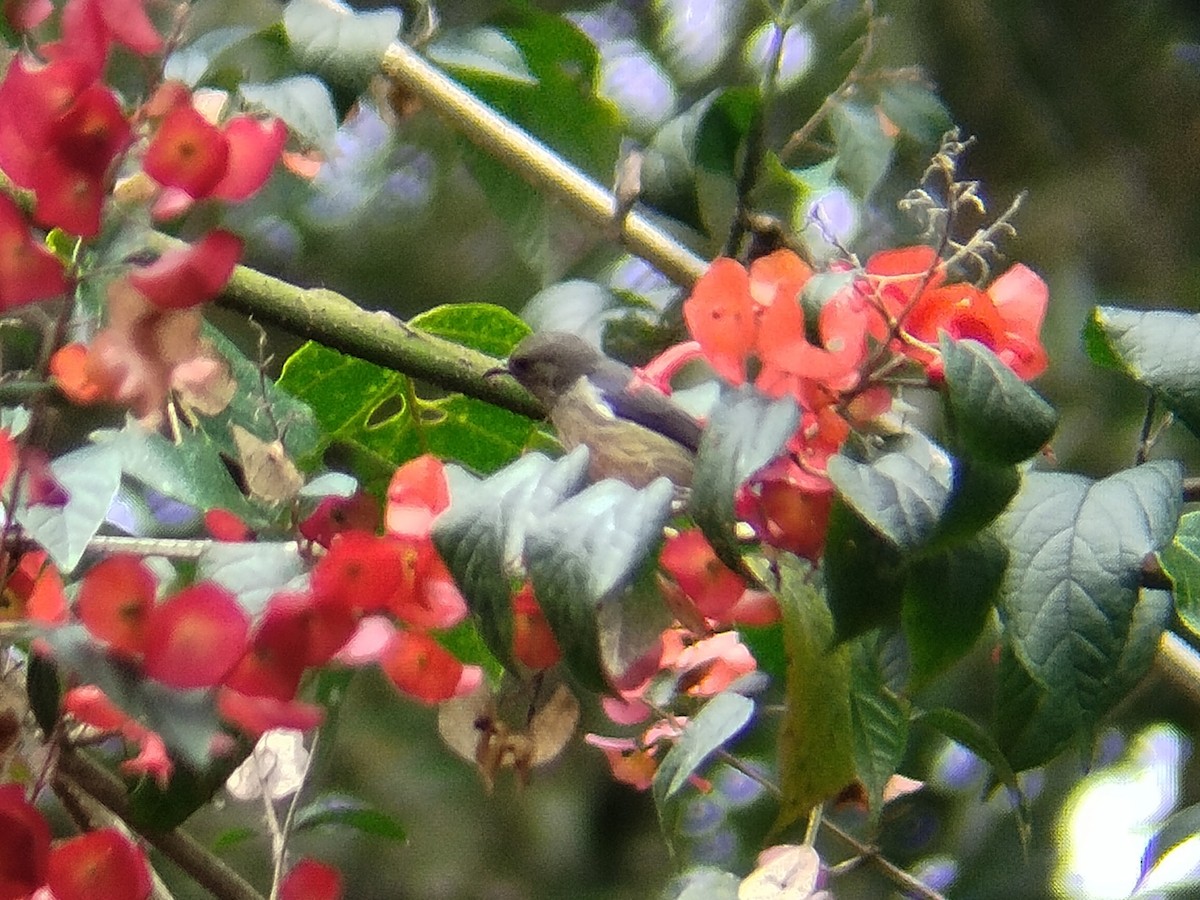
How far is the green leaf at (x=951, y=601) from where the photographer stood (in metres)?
0.52

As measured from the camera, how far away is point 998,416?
0.48 meters

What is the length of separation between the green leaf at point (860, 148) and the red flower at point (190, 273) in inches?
23.6

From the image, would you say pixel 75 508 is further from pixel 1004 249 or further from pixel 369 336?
pixel 1004 249

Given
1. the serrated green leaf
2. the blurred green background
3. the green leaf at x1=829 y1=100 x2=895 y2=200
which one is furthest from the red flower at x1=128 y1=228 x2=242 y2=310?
the blurred green background

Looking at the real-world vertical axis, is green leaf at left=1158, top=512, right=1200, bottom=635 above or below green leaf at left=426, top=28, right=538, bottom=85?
above

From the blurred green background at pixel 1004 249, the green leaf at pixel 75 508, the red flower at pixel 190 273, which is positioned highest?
the red flower at pixel 190 273

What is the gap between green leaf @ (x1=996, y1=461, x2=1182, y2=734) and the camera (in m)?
0.50

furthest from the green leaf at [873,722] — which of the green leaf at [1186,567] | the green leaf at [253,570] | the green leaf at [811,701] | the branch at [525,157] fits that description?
the branch at [525,157]

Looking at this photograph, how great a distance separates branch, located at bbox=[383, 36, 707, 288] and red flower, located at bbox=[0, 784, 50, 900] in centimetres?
54

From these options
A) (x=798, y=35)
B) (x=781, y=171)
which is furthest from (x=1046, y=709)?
(x=798, y=35)

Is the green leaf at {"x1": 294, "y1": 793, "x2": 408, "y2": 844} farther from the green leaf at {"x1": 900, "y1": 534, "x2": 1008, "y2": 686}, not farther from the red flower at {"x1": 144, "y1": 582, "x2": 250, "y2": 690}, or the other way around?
the green leaf at {"x1": 900, "y1": 534, "x2": 1008, "y2": 686}

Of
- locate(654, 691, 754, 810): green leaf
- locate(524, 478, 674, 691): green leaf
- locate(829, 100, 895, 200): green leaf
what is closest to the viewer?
locate(524, 478, 674, 691): green leaf

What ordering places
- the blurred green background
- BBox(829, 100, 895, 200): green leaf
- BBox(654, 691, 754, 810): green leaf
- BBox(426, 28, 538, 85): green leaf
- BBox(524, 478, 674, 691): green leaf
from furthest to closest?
1. the blurred green background
2. BBox(829, 100, 895, 200): green leaf
3. BBox(426, 28, 538, 85): green leaf
4. BBox(654, 691, 754, 810): green leaf
5. BBox(524, 478, 674, 691): green leaf

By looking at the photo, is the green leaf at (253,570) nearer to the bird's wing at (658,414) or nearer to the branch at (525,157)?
the bird's wing at (658,414)
